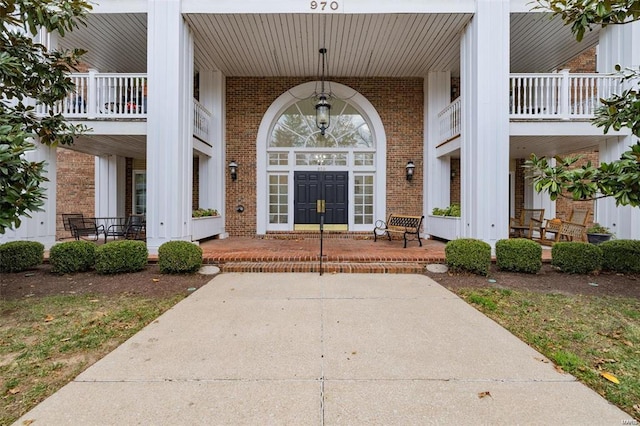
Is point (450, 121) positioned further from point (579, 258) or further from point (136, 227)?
point (136, 227)

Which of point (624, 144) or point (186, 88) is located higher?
point (186, 88)

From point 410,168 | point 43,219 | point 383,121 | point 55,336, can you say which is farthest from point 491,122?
point 43,219

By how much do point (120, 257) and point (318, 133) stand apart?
279 inches

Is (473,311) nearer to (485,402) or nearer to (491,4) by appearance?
(485,402)

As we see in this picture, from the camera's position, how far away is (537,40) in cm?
825

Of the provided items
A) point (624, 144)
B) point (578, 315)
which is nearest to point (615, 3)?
point (578, 315)

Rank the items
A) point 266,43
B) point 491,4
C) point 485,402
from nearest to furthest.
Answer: point 485,402
point 491,4
point 266,43

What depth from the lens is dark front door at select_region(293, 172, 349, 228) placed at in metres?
10.3

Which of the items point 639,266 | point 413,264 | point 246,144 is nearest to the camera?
point 639,266

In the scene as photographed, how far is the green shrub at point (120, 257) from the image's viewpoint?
17.6 feet

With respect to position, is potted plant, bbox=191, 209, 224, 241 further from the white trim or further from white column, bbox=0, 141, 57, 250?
white column, bbox=0, 141, 57, 250

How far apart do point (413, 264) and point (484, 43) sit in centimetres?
531

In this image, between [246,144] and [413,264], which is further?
[246,144]

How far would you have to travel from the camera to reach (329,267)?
19.4 feet
